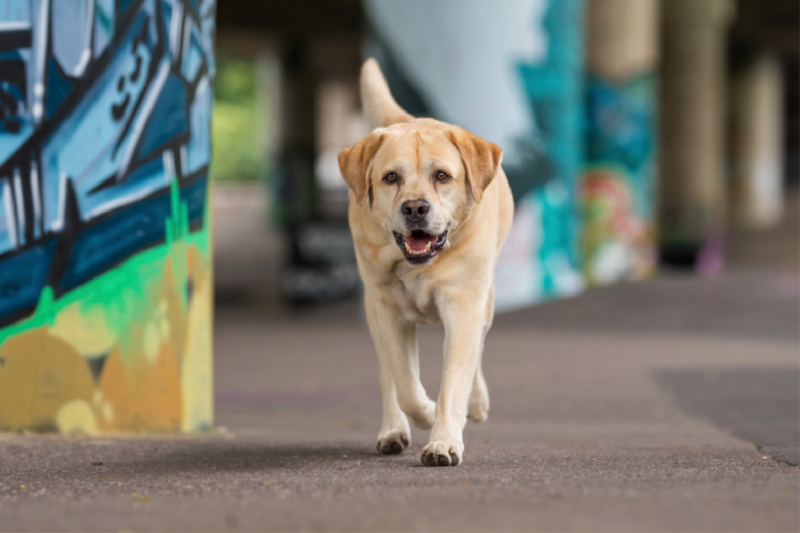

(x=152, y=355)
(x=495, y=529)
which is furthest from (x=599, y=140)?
(x=495, y=529)

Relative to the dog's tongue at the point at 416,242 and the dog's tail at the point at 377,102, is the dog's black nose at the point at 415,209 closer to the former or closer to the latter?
the dog's tongue at the point at 416,242

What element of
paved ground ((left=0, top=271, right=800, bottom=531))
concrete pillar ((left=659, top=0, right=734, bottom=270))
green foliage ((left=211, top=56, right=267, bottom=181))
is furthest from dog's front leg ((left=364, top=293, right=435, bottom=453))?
green foliage ((left=211, top=56, right=267, bottom=181))

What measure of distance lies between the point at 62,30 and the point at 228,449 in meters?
3.18

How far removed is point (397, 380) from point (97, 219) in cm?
277

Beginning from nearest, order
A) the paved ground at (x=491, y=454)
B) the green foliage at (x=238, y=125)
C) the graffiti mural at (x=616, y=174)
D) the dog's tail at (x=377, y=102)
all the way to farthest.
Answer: the paved ground at (x=491, y=454) → the dog's tail at (x=377, y=102) → the graffiti mural at (x=616, y=174) → the green foliage at (x=238, y=125)

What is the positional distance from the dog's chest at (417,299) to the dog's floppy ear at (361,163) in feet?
1.67

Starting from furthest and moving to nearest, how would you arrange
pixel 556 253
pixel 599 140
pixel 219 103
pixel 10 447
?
pixel 219 103
pixel 599 140
pixel 556 253
pixel 10 447

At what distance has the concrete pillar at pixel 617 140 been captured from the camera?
966 inches

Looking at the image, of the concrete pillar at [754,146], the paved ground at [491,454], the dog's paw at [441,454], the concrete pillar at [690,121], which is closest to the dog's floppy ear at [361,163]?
the dog's paw at [441,454]

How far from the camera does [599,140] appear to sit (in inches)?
995

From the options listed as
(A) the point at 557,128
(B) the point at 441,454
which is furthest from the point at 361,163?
(A) the point at 557,128

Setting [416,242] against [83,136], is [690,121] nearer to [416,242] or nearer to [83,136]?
[83,136]

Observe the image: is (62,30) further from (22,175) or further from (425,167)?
(425,167)

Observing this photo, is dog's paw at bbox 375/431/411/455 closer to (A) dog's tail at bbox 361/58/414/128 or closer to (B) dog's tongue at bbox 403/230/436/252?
(B) dog's tongue at bbox 403/230/436/252
